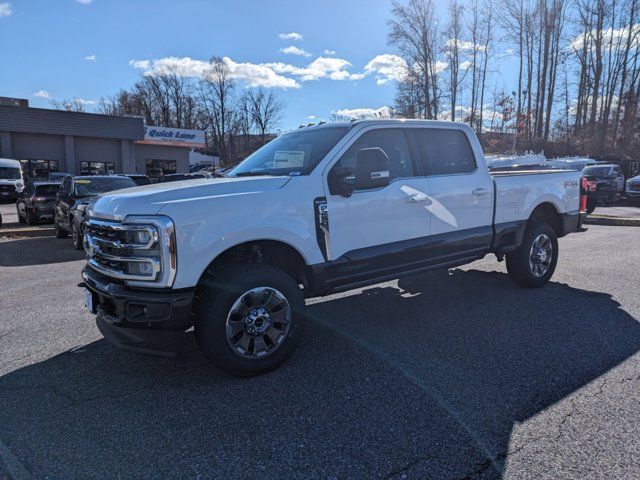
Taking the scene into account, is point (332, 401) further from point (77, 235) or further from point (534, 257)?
point (77, 235)

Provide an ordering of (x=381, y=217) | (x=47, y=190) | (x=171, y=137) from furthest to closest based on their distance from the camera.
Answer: (x=171, y=137)
(x=47, y=190)
(x=381, y=217)

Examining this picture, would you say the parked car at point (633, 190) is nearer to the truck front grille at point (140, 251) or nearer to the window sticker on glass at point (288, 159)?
the window sticker on glass at point (288, 159)

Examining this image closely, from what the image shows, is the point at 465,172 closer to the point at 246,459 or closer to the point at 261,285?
the point at 261,285

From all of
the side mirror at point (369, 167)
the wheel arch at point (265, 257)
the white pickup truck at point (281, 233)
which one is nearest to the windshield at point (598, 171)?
the white pickup truck at point (281, 233)

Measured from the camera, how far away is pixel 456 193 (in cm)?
512

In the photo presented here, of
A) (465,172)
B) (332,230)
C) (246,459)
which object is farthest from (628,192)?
(246,459)

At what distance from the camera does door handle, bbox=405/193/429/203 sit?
461 cm

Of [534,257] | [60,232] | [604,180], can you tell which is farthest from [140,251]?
[604,180]

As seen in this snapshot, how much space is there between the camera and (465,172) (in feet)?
17.5

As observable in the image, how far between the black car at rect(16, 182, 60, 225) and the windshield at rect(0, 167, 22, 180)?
11.3m

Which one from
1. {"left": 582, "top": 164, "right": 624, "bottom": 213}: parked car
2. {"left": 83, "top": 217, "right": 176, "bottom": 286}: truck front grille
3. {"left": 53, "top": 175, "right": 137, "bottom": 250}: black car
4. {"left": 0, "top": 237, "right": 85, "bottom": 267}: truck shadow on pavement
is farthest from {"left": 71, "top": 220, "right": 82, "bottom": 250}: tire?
{"left": 582, "top": 164, "right": 624, "bottom": 213}: parked car

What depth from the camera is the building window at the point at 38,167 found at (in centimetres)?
3111

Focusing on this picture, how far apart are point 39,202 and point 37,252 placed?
5674 millimetres

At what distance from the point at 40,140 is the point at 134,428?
34951mm
